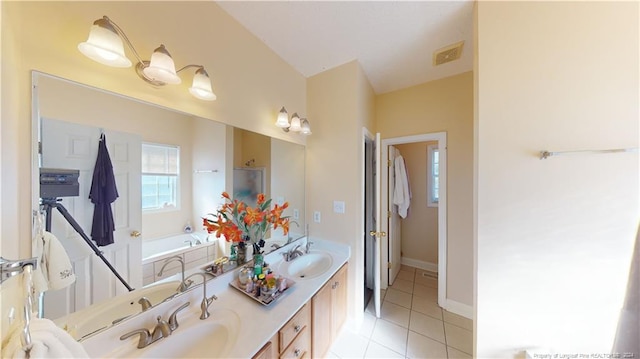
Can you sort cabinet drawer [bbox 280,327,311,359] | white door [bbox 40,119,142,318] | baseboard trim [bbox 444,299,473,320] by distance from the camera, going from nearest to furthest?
white door [bbox 40,119,142,318] < cabinet drawer [bbox 280,327,311,359] < baseboard trim [bbox 444,299,473,320]

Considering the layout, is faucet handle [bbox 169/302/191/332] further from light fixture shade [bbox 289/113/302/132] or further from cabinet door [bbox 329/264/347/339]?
light fixture shade [bbox 289/113/302/132]

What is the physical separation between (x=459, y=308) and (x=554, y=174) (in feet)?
5.77

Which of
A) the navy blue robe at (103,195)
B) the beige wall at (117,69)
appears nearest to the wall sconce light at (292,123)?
the beige wall at (117,69)

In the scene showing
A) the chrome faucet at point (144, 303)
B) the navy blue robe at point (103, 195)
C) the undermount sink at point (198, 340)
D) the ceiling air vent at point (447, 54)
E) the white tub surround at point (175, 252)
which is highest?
the ceiling air vent at point (447, 54)

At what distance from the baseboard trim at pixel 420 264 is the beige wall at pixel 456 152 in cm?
86

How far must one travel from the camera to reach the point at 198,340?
0.93 meters

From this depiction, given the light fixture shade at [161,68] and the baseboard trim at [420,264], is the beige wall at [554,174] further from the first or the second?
the baseboard trim at [420,264]

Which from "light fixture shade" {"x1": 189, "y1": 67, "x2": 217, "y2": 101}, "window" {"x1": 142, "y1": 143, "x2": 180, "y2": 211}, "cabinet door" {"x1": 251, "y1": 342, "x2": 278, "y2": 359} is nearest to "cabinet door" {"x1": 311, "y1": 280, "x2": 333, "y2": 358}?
"cabinet door" {"x1": 251, "y1": 342, "x2": 278, "y2": 359}

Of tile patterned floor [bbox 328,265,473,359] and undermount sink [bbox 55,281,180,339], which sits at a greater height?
undermount sink [bbox 55,281,180,339]

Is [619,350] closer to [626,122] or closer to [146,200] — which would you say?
[626,122]

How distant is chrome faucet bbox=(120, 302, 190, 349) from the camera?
82cm

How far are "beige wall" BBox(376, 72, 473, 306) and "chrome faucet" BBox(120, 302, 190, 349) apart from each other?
96.7 inches

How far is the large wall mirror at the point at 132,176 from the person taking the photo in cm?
74

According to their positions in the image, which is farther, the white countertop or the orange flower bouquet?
the orange flower bouquet
